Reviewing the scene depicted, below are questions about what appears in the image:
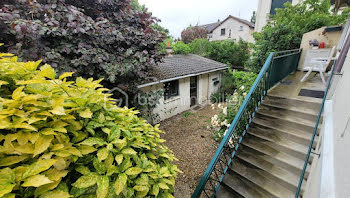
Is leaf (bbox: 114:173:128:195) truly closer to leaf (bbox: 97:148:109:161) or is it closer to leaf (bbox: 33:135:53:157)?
leaf (bbox: 97:148:109:161)

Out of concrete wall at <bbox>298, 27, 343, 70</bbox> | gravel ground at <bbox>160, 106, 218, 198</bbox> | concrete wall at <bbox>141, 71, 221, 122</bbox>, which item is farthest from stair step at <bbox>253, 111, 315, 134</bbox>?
concrete wall at <bbox>141, 71, 221, 122</bbox>

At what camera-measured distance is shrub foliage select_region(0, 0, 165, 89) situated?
121 inches

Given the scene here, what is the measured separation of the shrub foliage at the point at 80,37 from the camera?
121 inches

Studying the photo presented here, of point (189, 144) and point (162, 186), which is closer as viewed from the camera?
point (162, 186)

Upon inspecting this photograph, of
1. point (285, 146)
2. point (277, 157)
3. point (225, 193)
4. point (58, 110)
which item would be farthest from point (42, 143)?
point (285, 146)

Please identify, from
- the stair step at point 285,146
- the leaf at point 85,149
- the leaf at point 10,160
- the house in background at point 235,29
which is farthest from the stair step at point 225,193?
the house in background at point 235,29

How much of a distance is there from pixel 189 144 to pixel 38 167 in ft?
19.1

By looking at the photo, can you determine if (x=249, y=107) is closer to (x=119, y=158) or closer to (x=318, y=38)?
(x=119, y=158)

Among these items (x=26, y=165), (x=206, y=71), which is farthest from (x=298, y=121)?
(x=206, y=71)

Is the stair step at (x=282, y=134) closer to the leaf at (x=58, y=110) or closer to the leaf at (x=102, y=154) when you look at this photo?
the leaf at (x=102, y=154)

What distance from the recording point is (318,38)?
614 cm

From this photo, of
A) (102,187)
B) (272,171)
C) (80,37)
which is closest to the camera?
(102,187)

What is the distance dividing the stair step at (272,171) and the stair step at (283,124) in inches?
37.1

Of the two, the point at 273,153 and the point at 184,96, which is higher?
the point at 273,153
